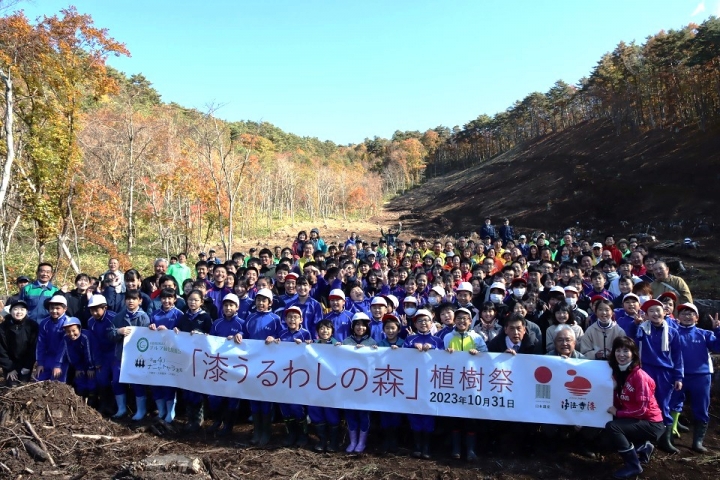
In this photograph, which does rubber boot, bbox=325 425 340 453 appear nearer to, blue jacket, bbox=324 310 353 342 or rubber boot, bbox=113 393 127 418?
blue jacket, bbox=324 310 353 342

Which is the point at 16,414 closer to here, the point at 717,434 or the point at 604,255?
the point at 717,434

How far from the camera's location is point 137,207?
25.4 meters

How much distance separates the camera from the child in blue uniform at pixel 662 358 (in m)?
5.07

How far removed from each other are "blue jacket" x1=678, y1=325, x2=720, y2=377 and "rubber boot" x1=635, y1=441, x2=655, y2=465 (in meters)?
1.21

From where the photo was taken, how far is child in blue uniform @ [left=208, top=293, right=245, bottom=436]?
18.5ft

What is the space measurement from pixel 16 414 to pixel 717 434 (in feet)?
26.6

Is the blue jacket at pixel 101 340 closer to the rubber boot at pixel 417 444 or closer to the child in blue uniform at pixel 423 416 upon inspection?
the child in blue uniform at pixel 423 416

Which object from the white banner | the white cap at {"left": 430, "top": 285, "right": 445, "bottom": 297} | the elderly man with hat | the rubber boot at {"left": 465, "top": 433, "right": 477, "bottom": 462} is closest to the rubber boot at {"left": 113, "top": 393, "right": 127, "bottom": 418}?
the white banner

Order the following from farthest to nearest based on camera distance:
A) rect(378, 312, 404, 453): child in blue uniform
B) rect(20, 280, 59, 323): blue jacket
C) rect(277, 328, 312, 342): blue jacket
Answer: rect(20, 280, 59, 323): blue jacket
rect(277, 328, 312, 342): blue jacket
rect(378, 312, 404, 453): child in blue uniform

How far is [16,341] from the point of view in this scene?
615 centimetres

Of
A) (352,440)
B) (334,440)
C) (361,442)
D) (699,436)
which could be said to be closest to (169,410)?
(334,440)

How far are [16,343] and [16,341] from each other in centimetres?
3

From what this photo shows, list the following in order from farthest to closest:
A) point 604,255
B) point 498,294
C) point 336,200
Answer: point 336,200
point 604,255
point 498,294

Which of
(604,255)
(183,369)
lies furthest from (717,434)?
(183,369)
